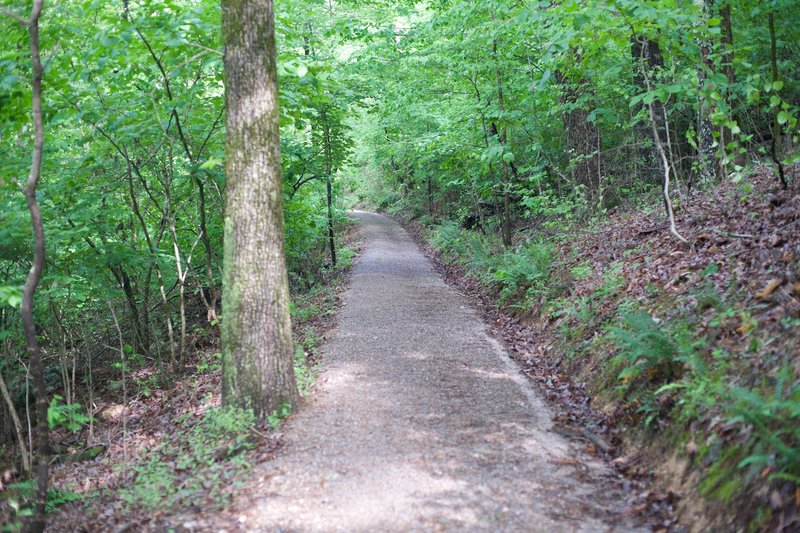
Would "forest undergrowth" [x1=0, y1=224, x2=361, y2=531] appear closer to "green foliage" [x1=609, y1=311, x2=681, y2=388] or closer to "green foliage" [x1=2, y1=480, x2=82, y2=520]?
"green foliage" [x1=2, y1=480, x2=82, y2=520]

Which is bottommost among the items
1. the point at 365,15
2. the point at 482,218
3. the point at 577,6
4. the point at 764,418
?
the point at 764,418

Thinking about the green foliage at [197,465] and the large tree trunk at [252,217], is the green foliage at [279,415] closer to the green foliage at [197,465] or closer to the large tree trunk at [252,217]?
the large tree trunk at [252,217]

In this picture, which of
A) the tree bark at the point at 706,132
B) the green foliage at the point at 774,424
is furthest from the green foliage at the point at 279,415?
the tree bark at the point at 706,132

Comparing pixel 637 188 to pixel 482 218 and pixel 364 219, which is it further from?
pixel 364 219

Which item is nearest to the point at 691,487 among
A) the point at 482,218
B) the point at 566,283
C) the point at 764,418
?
the point at 764,418

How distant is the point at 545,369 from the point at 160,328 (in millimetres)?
7934

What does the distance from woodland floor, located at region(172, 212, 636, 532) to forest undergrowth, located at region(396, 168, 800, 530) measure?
1.28 feet

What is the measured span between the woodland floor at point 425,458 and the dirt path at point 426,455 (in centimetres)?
1

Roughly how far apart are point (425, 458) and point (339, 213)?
40.7 ft

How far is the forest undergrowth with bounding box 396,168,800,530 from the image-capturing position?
362 centimetres

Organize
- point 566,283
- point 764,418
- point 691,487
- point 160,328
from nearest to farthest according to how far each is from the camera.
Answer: point 764,418 → point 691,487 → point 566,283 → point 160,328

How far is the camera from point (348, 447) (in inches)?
205

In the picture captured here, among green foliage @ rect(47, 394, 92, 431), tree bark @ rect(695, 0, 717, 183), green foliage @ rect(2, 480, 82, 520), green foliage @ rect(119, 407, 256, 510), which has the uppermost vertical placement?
tree bark @ rect(695, 0, 717, 183)

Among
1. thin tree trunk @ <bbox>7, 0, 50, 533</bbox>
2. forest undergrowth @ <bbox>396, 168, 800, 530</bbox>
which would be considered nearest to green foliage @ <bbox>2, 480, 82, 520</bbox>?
thin tree trunk @ <bbox>7, 0, 50, 533</bbox>
